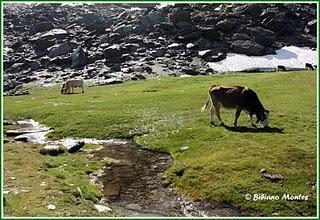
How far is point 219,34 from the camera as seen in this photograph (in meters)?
122

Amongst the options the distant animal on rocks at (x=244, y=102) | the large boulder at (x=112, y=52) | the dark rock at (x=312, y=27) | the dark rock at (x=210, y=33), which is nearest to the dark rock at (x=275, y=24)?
the dark rock at (x=312, y=27)

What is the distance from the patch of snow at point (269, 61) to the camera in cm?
9550

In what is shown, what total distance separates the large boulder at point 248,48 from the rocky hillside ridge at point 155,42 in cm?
25

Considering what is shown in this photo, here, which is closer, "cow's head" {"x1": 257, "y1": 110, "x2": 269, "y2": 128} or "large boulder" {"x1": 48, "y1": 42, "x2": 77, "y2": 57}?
"cow's head" {"x1": 257, "y1": 110, "x2": 269, "y2": 128}

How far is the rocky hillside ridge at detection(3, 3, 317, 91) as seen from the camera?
328ft

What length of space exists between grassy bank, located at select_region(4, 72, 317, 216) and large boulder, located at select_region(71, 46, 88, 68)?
58.8 metres

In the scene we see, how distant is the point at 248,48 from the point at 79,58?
141ft

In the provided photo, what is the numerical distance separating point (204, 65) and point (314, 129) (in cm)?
7162

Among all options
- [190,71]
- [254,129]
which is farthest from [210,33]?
[254,129]

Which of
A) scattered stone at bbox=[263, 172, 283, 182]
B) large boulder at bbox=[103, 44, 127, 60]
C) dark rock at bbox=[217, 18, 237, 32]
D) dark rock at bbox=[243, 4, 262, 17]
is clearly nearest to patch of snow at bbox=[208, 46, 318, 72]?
dark rock at bbox=[217, 18, 237, 32]

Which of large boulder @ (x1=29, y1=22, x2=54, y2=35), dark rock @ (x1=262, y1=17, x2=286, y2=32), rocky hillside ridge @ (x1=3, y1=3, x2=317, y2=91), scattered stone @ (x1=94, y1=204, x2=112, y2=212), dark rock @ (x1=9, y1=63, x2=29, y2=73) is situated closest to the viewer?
scattered stone @ (x1=94, y1=204, x2=112, y2=212)

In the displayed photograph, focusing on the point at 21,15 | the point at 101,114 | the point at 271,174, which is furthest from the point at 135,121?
the point at 21,15

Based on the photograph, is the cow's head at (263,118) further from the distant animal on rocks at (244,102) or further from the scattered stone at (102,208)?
the scattered stone at (102,208)

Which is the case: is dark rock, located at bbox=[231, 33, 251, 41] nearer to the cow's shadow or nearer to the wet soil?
the cow's shadow
